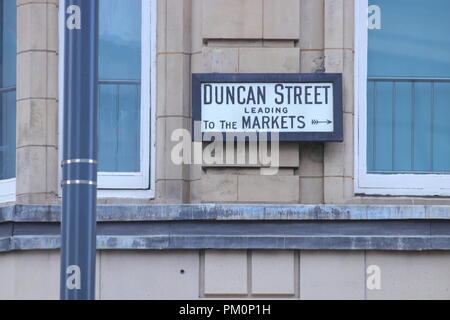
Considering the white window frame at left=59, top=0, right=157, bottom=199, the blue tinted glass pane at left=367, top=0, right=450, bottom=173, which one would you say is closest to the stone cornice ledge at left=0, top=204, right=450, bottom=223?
the white window frame at left=59, top=0, right=157, bottom=199

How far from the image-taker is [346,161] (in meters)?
15.6

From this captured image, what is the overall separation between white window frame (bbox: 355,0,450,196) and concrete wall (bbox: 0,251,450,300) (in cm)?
79

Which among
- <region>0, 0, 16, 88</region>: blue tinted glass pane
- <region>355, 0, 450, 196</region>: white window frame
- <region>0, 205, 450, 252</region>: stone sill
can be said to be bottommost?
<region>0, 205, 450, 252</region>: stone sill

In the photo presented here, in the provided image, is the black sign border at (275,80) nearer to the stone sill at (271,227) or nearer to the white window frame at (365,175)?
the white window frame at (365,175)

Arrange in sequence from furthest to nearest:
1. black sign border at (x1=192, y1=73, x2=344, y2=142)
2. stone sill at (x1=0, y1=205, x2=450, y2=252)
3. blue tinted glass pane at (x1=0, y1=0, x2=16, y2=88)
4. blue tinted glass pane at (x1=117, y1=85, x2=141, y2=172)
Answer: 1. blue tinted glass pane at (x1=0, y1=0, x2=16, y2=88)
2. blue tinted glass pane at (x1=117, y1=85, x2=141, y2=172)
3. black sign border at (x1=192, y1=73, x2=344, y2=142)
4. stone sill at (x1=0, y1=205, x2=450, y2=252)

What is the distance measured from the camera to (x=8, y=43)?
16.3m

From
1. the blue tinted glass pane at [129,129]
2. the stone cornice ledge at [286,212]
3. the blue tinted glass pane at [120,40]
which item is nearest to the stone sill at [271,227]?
the stone cornice ledge at [286,212]

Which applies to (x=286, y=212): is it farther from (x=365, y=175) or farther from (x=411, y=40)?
(x=411, y=40)

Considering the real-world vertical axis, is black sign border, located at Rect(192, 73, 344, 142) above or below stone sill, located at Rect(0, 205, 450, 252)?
above

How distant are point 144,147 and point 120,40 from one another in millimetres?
1244

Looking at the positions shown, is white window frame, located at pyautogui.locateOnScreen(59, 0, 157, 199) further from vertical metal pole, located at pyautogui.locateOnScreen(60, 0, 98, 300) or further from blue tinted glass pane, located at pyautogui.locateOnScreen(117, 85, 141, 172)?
vertical metal pole, located at pyautogui.locateOnScreen(60, 0, 98, 300)

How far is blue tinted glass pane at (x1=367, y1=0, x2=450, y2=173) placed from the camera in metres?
15.9

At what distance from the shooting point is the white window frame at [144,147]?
15.8 metres

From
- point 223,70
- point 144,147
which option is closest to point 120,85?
point 144,147
